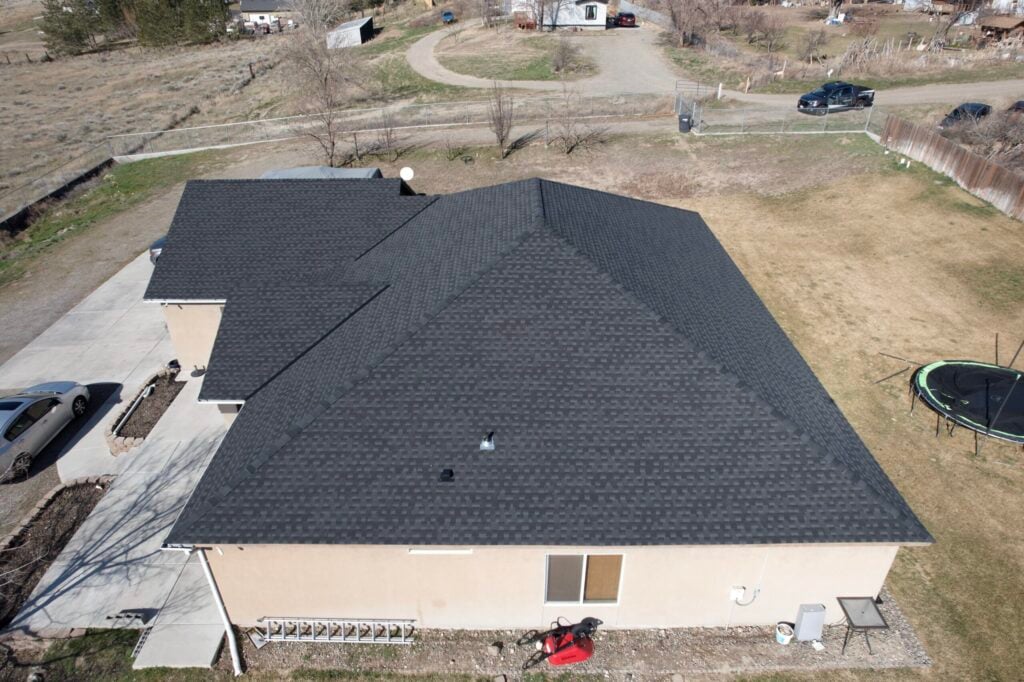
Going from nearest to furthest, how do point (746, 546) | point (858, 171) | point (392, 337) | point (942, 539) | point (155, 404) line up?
point (746, 546), point (392, 337), point (942, 539), point (155, 404), point (858, 171)

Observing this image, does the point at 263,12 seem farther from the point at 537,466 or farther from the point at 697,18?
the point at 537,466

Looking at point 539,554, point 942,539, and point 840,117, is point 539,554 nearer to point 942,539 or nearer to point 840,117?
point 942,539

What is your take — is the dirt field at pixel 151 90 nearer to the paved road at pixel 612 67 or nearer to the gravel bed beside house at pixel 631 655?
the paved road at pixel 612 67

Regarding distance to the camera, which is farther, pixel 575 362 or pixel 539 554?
pixel 575 362

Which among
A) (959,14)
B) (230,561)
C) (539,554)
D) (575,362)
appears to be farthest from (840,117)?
(230,561)

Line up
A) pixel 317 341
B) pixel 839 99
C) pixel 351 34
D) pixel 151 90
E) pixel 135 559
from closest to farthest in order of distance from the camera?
pixel 135 559, pixel 317 341, pixel 839 99, pixel 151 90, pixel 351 34

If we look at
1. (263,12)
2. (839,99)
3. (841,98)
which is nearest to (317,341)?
(839,99)
